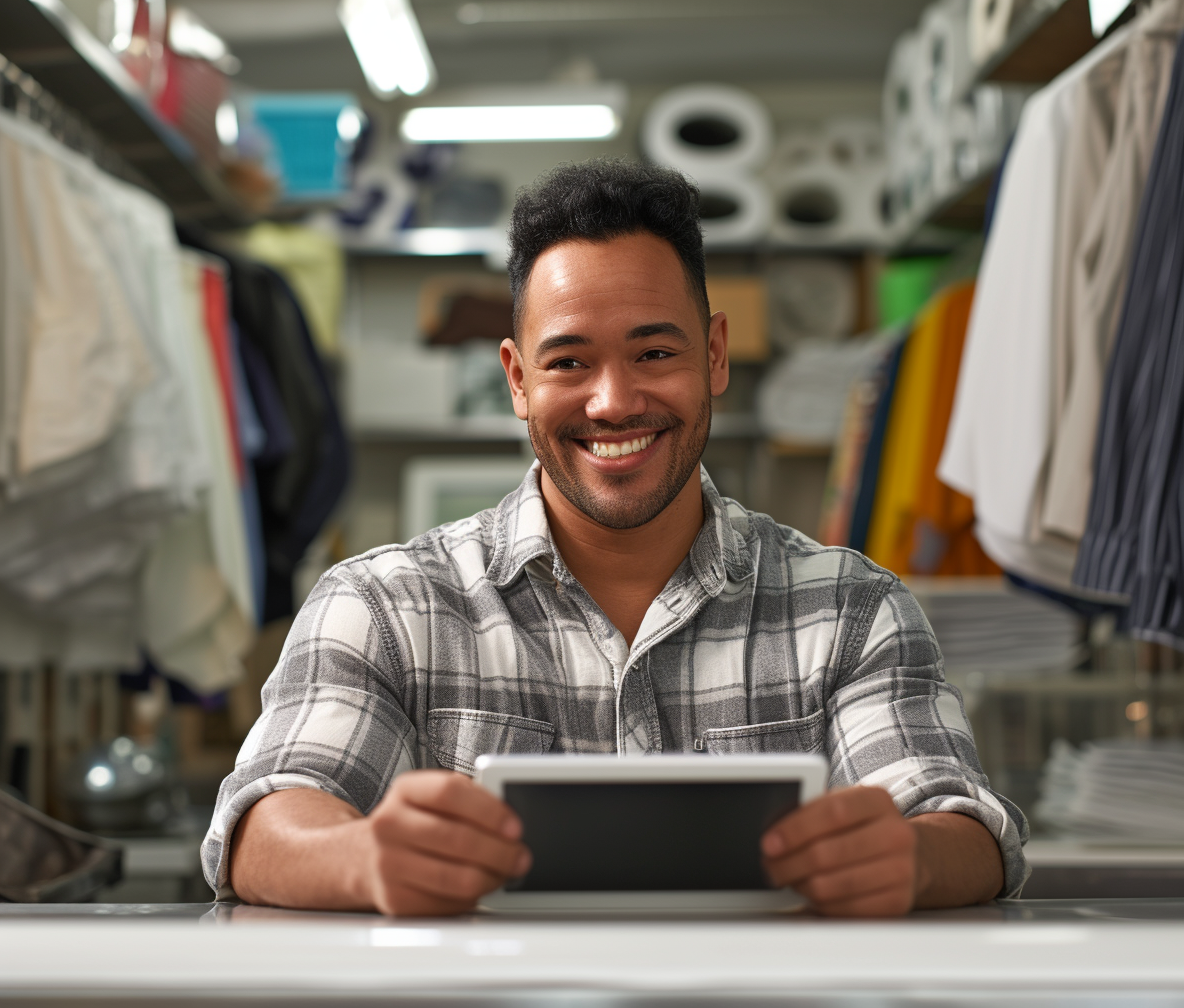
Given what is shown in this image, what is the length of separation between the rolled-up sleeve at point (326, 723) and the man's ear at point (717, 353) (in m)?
0.43

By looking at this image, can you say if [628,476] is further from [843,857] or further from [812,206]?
[812,206]

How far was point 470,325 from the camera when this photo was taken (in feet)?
14.0

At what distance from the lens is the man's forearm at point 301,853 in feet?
2.41

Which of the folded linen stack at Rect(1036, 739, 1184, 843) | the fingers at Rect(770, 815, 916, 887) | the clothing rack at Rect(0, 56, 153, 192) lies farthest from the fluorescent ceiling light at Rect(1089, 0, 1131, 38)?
the clothing rack at Rect(0, 56, 153, 192)

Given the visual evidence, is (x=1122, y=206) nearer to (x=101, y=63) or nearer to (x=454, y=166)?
(x=101, y=63)

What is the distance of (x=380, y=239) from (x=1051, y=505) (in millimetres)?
3173

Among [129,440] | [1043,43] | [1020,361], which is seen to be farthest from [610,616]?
[1043,43]

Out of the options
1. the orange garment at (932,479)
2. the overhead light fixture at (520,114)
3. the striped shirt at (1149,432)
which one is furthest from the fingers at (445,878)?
the overhead light fixture at (520,114)

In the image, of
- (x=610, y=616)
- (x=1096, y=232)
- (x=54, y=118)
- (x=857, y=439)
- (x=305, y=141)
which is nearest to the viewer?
(x=610, y=616)

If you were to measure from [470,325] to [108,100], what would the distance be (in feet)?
6.58

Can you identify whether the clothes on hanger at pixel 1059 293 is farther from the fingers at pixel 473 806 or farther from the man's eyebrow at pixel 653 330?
the fingers at pixel 473 806

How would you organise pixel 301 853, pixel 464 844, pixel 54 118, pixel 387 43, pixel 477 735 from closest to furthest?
pixel 464 844, pixel 301 853, pixel 477 735, pixel 54 118, pixel 387 43

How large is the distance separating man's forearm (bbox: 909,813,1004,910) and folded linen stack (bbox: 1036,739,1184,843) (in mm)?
1010

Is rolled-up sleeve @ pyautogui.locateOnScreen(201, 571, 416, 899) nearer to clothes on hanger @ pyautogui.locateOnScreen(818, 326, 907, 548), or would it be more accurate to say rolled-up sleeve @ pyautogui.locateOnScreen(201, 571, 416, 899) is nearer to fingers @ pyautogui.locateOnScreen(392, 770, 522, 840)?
fingers @ pyautogui.locateOnScreen(392, 770, 522, 840)
